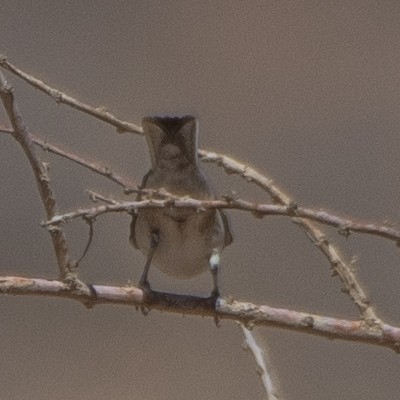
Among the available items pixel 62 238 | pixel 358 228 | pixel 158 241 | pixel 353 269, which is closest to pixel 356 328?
pixel 353 269

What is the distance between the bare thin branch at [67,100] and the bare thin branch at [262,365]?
350 millimetres

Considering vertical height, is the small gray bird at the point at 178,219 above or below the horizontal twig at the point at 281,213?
above

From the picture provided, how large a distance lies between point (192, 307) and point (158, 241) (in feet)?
→ 0.88

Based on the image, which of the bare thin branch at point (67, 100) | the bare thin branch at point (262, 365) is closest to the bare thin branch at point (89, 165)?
the bare thin branch at point (67, 100)

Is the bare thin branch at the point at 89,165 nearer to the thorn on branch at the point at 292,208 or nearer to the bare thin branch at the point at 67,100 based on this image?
the bare thin branch at the point at 67,100

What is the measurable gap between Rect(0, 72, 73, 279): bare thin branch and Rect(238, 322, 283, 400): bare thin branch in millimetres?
270

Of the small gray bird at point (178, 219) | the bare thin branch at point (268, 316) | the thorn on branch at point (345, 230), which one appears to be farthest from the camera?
the small gray bird at point (178, 219)

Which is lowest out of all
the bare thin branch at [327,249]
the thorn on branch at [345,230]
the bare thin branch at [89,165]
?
the thorn on branch at [345,230]

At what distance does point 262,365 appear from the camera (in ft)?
4.17

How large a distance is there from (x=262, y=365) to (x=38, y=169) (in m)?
0.41

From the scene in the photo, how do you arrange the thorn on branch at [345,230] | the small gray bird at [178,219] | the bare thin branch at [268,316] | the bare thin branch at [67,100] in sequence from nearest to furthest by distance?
the thorn on branch at [345,230] → the bare thin branch at [268,316] → the bare thin branch at [67,100] → the small gray bird at [178,219]

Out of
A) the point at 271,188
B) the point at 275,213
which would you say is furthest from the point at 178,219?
the point at 275,213

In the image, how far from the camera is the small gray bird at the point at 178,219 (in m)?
1.40

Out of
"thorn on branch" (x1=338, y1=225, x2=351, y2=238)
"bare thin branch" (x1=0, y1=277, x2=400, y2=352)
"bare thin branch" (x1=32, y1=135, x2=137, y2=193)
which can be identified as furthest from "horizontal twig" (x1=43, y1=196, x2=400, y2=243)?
"bare thin branch" (x1=32, y1=135, x2=137, y2=193)
